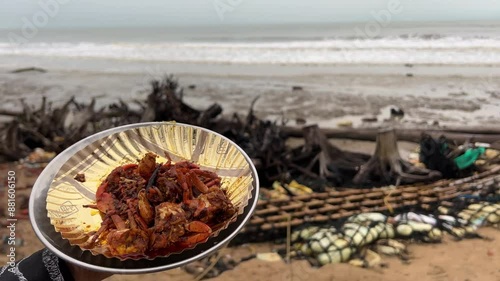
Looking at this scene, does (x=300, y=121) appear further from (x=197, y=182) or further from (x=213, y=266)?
(x=197, y=182)

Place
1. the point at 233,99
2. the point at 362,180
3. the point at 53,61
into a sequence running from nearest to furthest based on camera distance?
the point at 362,180 → the point at 233,99 → the point at 53,61

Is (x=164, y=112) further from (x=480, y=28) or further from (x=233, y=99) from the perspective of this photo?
(x=480, y=28)

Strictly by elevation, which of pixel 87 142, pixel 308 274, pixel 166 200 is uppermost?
pixel 87 142

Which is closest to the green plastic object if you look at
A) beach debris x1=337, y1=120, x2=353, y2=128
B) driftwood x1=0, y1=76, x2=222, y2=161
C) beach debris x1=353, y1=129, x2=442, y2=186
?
beach debris x1=353, y1=129, x2=442, y2=186

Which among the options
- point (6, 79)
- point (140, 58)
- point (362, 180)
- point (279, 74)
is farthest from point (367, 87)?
point (6, 79)

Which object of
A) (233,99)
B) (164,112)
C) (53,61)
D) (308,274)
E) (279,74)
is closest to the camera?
(308,274)

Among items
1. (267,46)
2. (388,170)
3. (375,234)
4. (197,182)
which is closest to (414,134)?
(388,170)

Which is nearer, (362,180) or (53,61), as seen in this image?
(362,180)

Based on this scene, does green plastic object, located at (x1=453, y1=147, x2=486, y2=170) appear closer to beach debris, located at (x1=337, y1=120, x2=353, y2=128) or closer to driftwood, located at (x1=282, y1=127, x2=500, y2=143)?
driftwood, located at (x1=282, y1=127, x2=500, y2=143)
